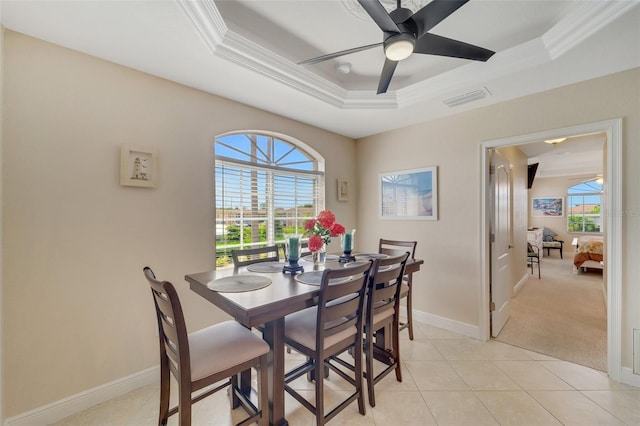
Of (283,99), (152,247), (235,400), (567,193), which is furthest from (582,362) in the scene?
(567,193)

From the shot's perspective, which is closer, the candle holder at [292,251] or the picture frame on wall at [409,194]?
the candle holder at [292,251]

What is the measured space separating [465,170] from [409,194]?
716mm

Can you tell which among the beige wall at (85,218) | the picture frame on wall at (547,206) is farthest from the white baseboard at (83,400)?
the picture frame on wall at (547,206)

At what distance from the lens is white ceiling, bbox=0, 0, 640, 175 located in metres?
1.54

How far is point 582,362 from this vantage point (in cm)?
232

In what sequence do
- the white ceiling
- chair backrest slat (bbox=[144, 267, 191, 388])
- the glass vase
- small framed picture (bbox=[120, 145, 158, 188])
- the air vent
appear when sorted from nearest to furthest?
chair backrest slat (bbox=[144, 267, 191, 388])
the white ceiling
small framed picture (bbox=[120, 145, 158, 188])
the glass vase
the air vent

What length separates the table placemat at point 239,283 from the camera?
1544mm

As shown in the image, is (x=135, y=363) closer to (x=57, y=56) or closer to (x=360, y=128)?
(x=57, y=56)

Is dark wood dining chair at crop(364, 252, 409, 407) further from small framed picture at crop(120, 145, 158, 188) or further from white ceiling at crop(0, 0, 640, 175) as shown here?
small framed picture at crop(120, 145, 158, 188)

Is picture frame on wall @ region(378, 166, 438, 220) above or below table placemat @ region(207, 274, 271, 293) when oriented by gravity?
above

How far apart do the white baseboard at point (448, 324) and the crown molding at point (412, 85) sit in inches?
99.6

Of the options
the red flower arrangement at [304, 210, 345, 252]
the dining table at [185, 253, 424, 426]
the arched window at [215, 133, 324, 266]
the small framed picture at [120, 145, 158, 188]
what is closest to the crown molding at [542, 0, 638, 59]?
the red flower arrangement at [304, 210, 345, 252]

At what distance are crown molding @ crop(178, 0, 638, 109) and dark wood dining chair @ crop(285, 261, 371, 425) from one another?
1735 millimetres

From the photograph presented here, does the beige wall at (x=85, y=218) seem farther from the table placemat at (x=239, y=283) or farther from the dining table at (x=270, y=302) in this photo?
the table placemat at (x=239, y=283)
